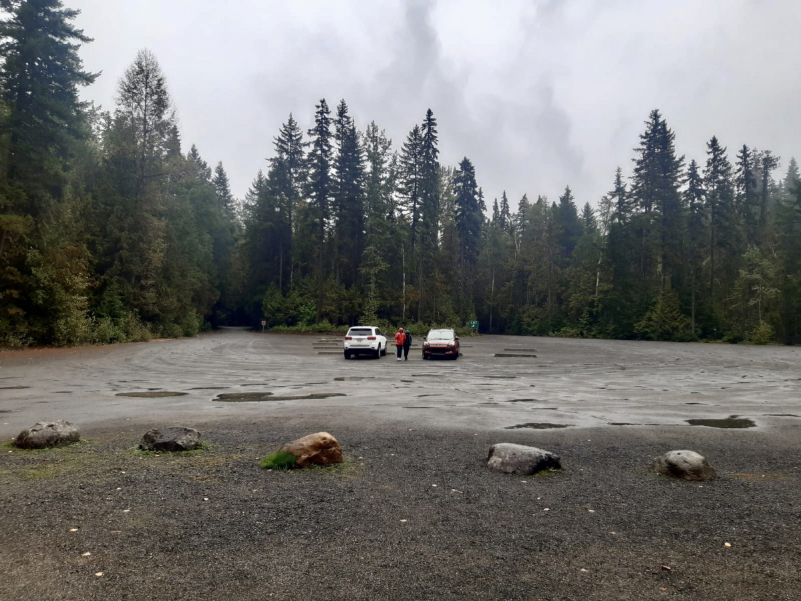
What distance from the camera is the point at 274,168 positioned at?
251 feet

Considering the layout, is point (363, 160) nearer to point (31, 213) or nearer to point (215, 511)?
point (31, 213)

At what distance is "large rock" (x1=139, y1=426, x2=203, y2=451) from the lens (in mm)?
7246

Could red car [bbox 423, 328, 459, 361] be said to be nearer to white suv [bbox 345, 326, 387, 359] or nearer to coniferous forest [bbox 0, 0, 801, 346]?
white suv [bbox 345, 326, 387, 359]

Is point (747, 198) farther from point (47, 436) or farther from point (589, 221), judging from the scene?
point (47, 436)

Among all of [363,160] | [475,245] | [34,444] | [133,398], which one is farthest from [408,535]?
[475,245]

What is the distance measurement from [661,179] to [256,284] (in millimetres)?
58635

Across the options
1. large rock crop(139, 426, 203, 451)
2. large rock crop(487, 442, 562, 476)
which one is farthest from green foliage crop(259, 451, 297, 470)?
→ large rock crop(487, 442, 562, 476)

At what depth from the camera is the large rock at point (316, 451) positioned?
655cm

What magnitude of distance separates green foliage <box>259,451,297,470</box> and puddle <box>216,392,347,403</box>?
20.9 feet

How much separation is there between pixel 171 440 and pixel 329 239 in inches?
2584

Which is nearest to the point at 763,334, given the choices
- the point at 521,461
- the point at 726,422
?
the point at 726,422

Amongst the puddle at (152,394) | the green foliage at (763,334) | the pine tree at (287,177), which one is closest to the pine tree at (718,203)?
the green foliage at (763,334)

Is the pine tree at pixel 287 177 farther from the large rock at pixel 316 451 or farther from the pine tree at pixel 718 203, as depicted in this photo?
the large rock at pixel 316 451

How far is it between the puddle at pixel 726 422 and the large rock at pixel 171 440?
29.7 ft
